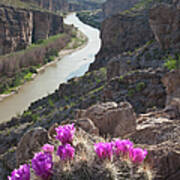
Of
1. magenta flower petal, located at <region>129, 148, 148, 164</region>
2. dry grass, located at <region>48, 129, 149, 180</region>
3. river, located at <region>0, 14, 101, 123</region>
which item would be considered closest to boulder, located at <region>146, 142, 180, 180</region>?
magenta flower petal, located at <region>129, 148, 148, 164</region>

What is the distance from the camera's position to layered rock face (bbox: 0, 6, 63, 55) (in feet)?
160

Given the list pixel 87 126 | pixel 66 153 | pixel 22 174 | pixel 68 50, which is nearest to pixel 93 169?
pixel 66 153

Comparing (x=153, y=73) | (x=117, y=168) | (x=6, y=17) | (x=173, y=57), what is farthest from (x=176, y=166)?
(x=6, y=17)

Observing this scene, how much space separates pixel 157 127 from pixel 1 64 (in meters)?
41.9

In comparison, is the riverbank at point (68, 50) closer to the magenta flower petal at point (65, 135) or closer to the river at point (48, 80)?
the river at point (48, 80)

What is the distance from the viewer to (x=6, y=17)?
4931 centimetres

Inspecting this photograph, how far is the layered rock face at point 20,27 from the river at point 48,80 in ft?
31.5

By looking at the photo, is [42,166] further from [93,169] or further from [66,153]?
[93,169]

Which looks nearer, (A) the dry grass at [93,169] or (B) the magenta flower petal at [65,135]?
(A) the dry grass at [93,169]

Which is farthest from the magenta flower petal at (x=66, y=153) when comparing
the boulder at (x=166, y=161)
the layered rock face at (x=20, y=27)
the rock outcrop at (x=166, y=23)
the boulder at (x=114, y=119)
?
the layered rock face at (x=20, y=27)

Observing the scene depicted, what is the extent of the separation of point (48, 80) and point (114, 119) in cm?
3470

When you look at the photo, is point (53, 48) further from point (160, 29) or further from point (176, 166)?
point (176, 166)

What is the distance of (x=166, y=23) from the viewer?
1720 centimetres

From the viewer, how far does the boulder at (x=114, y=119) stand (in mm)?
6336
